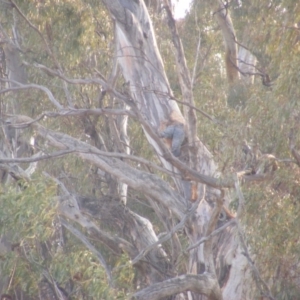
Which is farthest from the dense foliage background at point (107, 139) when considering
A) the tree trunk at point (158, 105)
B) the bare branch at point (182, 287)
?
the tree trunk at point (158, 105)

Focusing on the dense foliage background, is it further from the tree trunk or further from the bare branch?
the tree trunk

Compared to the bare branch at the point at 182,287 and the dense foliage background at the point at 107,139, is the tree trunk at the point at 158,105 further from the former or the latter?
the bare branch at the point at 182,287

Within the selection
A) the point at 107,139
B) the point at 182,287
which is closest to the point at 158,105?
A: the point at 107,139

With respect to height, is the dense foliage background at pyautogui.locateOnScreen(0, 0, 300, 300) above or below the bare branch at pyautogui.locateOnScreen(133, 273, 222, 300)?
above

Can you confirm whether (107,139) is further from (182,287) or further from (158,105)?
(182,287)

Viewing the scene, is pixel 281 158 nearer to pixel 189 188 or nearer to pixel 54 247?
pixel 189 188

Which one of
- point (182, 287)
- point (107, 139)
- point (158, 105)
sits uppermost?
point (158, 105)

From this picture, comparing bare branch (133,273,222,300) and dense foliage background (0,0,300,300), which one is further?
dense foliage background (0,0,300,300)

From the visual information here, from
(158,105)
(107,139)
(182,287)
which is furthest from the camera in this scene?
(107,139)

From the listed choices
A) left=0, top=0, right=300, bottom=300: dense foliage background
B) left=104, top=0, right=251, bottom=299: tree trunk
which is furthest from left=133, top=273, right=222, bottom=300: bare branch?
→ left=104, top=0, right=251, bottom=299: tree trunk

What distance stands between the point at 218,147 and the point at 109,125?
3.07 metres

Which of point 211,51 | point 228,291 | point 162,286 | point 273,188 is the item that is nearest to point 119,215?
point 228,291

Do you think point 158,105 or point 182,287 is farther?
point 158,105

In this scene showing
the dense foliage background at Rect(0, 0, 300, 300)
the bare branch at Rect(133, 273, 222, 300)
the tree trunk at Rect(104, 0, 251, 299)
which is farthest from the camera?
the tree trunk at Rect(104, 0, 251, 299)
